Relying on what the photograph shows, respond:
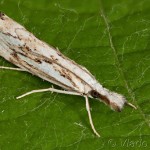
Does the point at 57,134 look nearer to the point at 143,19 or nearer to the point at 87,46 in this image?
the point at 87,46

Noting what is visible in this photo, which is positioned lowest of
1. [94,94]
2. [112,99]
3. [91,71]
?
[112,99]

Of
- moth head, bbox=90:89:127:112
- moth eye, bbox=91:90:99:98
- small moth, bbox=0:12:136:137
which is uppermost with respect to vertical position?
small moth, bbox=0:12:136:137

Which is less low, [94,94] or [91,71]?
[91,71]

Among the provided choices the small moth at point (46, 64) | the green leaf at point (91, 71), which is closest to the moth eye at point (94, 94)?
the small moth at point (46, 64)

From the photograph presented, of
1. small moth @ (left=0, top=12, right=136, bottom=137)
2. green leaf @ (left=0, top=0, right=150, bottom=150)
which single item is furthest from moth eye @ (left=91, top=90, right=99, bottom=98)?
green leaf @ (left=0, top=0, right=150, bottom=150)

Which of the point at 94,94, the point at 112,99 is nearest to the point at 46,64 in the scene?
the point at 94,94

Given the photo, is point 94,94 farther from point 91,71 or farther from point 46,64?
point 46,64

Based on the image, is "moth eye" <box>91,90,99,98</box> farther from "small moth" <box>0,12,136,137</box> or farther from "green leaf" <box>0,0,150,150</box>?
"green leaf" <box>0,0,150,150</box>

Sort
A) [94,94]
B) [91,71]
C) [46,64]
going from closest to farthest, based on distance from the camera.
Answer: [94,94]
[46,64]
[91,71]
